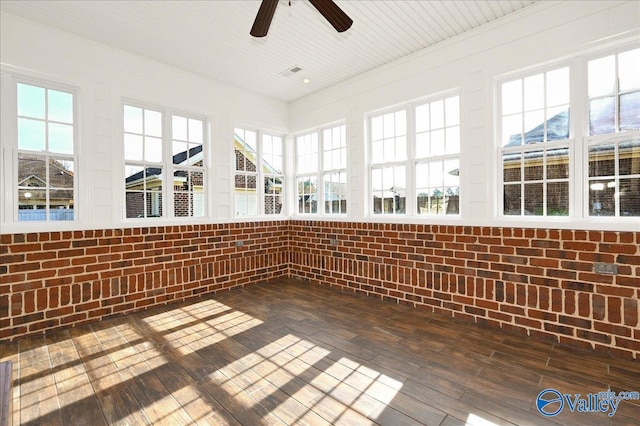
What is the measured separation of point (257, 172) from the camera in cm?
556

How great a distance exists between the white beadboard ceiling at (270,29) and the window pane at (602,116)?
1.21m

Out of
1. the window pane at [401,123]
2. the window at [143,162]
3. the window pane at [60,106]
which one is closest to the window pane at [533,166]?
the window pane at [401,123]

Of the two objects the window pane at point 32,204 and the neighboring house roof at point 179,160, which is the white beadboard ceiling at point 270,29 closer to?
the neighboring house roof at point 179,160

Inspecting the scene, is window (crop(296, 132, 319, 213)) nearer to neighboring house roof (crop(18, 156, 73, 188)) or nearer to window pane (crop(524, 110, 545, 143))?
window pane (crop(524, 110, 545, 143))

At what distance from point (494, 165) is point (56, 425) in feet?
14.3

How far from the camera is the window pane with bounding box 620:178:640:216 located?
9.19ft

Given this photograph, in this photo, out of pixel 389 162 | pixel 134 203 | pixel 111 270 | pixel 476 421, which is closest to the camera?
pixel 476 421

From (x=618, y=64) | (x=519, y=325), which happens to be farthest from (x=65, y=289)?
(x=618, y=64)

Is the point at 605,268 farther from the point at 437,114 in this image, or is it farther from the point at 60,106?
the point at 60,106

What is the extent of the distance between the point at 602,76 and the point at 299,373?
3.88m

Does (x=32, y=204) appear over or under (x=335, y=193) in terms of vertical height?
under

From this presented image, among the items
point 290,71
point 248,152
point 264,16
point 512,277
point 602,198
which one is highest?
point 290,71

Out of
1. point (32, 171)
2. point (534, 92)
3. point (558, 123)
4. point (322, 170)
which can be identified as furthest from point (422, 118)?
point (32, 171)

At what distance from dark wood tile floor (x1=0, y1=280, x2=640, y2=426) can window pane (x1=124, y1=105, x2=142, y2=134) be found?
2.42 meters
